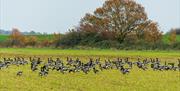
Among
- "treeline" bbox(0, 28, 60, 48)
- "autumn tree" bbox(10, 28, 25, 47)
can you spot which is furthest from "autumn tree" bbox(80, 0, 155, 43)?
"autumn tree" bbox(10, 28, 25, 47)

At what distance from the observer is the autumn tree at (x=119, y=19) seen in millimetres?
76938

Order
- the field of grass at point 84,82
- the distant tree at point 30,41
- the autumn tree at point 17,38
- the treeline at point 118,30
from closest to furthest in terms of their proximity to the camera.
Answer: the field of grass at point 84,82 → the treeline at point 118,30 → the distant tree at point 30,41 → the autumn tree at point 17,38

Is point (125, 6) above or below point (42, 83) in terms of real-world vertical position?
above

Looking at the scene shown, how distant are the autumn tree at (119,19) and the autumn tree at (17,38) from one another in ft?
63.0

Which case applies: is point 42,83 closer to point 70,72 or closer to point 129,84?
point 129,84

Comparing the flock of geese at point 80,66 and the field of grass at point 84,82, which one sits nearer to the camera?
the field of grass at point 84,82

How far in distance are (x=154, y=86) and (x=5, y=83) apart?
696 cm

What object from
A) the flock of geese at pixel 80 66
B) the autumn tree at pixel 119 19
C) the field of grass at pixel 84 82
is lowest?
the field of grass at pixel 84 82

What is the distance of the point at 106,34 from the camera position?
77438 millimetres

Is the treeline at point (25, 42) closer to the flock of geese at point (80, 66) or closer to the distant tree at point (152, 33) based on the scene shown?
the distant tree at point (152, 33)

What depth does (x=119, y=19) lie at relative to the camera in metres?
77.6

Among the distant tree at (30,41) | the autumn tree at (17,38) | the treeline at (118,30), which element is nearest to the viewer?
the treeline at (118,30)

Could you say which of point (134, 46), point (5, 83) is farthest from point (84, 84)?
point (134, 46)

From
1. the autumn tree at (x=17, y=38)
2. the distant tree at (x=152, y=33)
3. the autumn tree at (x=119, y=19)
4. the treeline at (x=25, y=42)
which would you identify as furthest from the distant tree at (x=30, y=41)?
the distant tree at (x=152, y=33)
